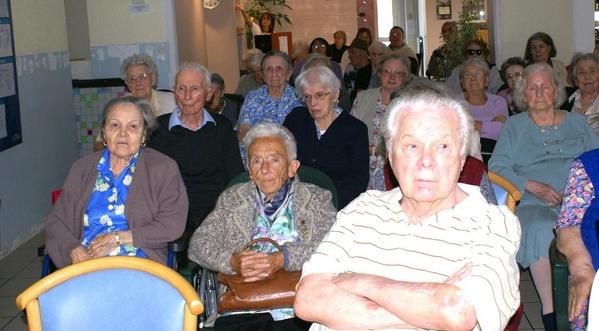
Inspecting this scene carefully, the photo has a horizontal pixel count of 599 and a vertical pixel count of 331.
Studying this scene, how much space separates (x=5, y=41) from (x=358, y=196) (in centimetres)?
345

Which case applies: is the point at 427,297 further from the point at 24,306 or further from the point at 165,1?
the point at 165,1

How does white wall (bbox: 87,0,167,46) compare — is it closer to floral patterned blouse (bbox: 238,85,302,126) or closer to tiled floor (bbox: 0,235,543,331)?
floral patterned blouse (bbox: 238,85,302,126)

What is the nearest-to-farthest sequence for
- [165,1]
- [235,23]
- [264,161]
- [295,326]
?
[295,326] → [264,161] → [165,1] → [235,23]

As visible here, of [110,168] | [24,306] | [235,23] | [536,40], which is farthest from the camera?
[235,23]

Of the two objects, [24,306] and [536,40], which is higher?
[536,40]

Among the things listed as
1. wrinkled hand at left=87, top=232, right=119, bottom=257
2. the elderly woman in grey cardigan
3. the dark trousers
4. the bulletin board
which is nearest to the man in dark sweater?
wrinkled hand at left=87, top=232, right=119, bottom=257

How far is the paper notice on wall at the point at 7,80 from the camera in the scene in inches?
213

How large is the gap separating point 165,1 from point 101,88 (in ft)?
3.36

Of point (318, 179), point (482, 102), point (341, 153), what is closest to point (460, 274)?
point (318, 179)

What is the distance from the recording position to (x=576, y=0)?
7.40 meters

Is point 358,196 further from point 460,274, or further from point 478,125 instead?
point 478,125

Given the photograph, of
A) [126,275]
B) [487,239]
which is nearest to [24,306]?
[126,275]

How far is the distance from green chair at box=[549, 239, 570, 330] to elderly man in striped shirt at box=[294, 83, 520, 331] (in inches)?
34.3

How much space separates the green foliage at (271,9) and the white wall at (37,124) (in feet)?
27.4
